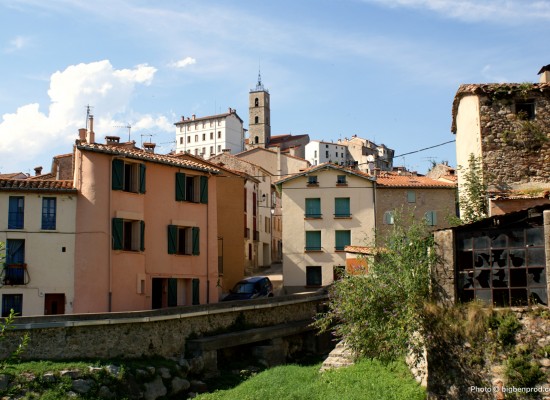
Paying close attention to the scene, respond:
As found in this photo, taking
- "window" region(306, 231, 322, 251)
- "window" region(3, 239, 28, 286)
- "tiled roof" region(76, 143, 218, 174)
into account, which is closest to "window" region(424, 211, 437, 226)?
"window" region(306, 231, 322, 251)

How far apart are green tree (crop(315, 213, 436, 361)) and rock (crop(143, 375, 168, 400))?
295 inches

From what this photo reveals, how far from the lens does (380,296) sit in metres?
24.8

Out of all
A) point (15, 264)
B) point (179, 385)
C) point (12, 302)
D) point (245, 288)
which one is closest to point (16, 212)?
point (15, 264)

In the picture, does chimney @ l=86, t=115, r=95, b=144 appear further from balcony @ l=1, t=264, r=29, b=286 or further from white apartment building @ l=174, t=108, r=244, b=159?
white apartment building @ l=174, t=108, r=244, b=159

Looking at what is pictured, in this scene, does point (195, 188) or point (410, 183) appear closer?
point (195, 188)

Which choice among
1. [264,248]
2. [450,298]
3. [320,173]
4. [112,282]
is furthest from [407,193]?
[450,298]

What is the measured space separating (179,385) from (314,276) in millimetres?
22327

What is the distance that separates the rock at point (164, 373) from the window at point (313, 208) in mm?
23812

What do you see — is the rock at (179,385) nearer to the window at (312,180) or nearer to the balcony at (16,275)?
the balcony at (16,275)

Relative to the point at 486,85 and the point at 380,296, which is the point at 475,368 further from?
the point at 486,85

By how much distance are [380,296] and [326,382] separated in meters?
4.69

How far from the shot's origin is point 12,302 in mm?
32250

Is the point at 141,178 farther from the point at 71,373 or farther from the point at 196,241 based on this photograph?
the point at 71,373

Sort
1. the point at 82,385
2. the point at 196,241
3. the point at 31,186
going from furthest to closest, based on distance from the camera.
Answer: the point at 196,241
the point at 31,186
the point at 82,385
